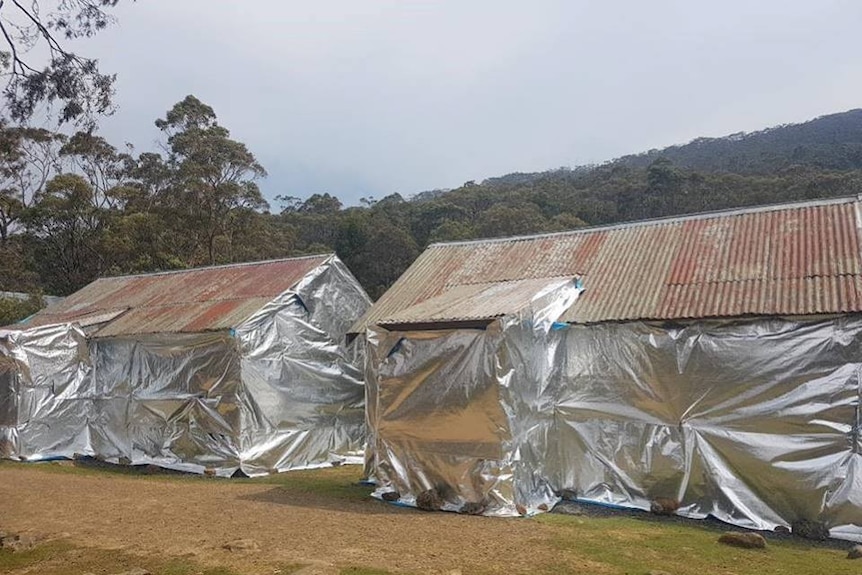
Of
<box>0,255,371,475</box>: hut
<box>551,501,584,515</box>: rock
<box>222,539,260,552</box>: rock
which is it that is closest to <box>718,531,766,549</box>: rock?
<box>551,501,584,515</box>: rock

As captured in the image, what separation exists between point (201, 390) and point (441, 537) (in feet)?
28.3

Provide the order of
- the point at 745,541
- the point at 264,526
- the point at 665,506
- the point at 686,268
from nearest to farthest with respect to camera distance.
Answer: the point at 745,541 < the point at 264,526 < the point at 665,506 < the point at 686,268

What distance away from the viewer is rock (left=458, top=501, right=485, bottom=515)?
10.6m

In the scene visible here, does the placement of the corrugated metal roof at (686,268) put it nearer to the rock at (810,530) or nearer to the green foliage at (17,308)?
the rock at (810,530)

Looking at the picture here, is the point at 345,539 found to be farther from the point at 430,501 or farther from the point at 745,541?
the point at 745,541

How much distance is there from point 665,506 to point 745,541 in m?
2.03

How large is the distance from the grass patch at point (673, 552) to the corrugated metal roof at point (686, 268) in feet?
10.5

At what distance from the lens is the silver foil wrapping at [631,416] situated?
1009 centimetres

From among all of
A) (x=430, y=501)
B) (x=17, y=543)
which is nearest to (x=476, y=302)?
(x=430, y=501)

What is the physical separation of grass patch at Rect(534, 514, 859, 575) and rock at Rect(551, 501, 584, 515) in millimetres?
787

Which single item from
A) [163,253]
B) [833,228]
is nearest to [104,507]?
[833,228]

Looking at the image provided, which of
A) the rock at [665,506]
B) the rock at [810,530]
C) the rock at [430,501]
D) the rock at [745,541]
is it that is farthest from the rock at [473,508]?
the rock at [810,530]

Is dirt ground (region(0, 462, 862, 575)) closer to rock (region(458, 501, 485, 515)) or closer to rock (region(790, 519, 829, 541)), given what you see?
rock (region(458, 501, 485, 515))

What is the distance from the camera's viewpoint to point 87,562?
803 centimetres
